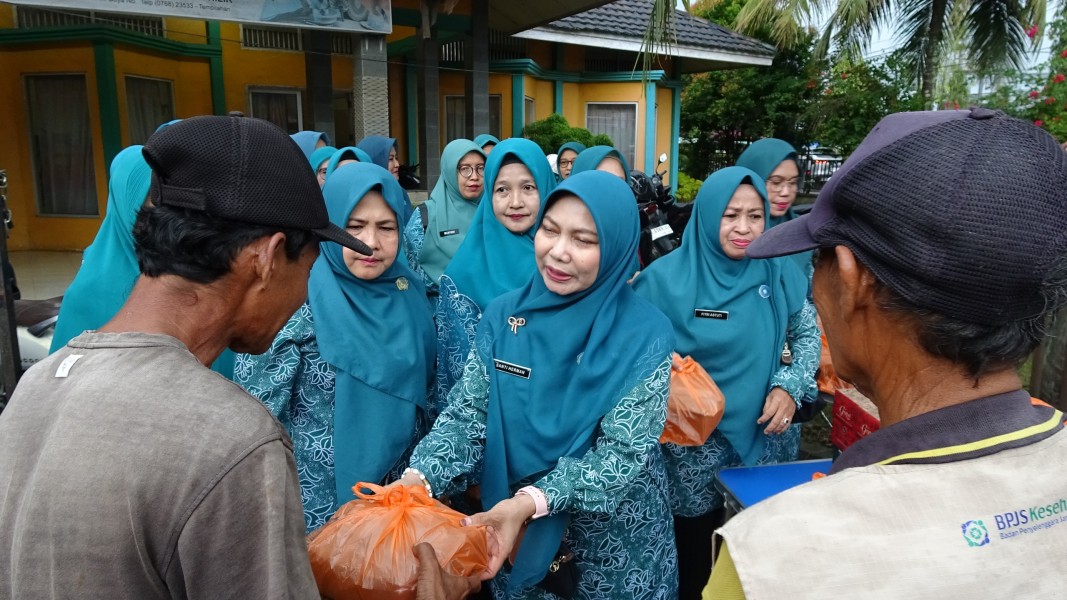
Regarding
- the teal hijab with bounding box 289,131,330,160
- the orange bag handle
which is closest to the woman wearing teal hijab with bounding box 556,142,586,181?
the teal hijab with bounding box 289,131,330,160

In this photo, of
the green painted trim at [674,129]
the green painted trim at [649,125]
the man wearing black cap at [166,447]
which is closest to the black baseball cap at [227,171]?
the man wearing black cap at [166,447]

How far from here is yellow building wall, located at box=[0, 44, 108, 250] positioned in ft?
31.5

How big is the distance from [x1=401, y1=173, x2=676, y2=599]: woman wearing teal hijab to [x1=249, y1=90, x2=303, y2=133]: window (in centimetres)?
1033

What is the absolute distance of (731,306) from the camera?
287 centimetres

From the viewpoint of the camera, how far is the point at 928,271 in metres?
0.93

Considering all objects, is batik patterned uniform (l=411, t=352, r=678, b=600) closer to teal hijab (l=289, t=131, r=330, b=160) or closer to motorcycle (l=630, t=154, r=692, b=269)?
motorcycle (l=630, t=154, r=692, b=269)

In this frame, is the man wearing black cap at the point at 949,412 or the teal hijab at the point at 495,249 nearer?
the man wearing black cap at the point at 949,412

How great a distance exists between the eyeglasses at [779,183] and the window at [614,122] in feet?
35.9

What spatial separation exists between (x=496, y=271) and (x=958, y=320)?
2.55m

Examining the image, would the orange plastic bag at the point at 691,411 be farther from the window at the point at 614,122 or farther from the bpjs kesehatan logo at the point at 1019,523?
the window at the point at 614,122

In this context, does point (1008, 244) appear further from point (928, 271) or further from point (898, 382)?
point (898, 382)

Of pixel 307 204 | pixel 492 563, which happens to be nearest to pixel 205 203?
pixel 307 204

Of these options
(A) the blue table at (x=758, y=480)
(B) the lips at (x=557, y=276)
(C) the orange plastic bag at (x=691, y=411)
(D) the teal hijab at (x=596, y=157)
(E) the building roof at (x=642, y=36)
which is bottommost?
(A) the blue table at (x=758, y=480)

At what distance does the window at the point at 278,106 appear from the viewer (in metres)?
11.3
